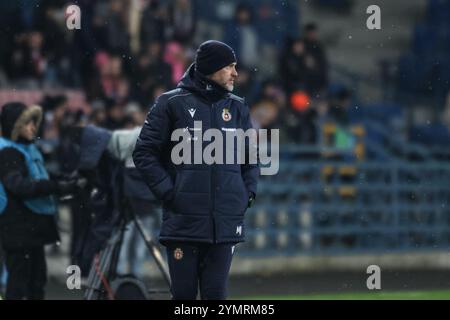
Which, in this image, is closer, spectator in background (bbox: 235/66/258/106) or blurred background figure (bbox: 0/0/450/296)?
blurred background figure (bbox: 0/0/450/296)

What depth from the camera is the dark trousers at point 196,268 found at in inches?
314

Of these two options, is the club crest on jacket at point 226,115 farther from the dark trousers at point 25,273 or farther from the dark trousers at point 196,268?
the dark trousers at point 25,273

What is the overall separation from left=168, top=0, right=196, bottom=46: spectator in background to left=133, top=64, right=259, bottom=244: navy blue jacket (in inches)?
400

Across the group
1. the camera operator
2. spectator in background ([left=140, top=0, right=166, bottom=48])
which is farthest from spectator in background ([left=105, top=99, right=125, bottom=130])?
the camera operator

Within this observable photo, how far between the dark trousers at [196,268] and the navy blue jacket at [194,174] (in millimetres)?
83

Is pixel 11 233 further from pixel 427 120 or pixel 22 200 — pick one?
pixel 427 120

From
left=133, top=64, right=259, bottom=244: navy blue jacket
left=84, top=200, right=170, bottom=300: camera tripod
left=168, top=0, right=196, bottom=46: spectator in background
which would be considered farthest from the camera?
left=168, top=0, right=196, bottom=46: spectator in background

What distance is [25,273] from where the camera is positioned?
397 inches

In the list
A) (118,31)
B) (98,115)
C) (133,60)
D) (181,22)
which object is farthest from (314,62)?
(98,115)

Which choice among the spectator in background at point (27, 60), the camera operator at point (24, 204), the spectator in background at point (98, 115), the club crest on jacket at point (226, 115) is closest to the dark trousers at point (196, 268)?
the club crest on jacket at point (226, 115)

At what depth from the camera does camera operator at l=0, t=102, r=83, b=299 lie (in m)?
9.99

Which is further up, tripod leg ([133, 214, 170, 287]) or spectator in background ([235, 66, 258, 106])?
spectator in background ([235, 66, 258, 106])

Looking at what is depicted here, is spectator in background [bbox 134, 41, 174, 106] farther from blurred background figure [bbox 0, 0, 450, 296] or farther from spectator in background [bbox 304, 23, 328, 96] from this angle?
spectator in background [bbox 304, 23, 328, 96]

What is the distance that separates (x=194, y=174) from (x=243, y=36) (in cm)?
1141
